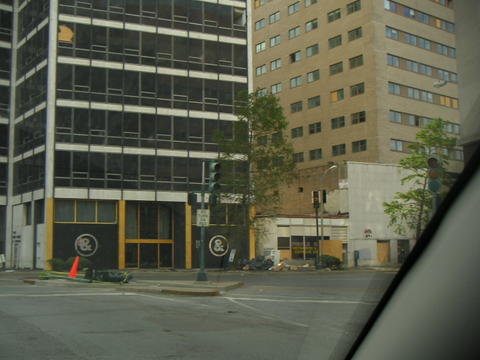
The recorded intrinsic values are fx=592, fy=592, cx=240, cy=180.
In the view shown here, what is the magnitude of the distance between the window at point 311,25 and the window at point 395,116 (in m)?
0.92

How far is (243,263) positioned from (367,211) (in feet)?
53.6

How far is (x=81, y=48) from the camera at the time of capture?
3600cm

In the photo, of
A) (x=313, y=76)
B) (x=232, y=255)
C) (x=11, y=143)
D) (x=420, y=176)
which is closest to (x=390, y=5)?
(x=420, y=176)

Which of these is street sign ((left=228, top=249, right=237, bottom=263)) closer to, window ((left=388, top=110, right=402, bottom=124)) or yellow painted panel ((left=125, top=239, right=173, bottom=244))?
yellow painted panel ((left=125, top=239, right=173, bottom=244))

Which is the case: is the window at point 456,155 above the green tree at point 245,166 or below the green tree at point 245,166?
below

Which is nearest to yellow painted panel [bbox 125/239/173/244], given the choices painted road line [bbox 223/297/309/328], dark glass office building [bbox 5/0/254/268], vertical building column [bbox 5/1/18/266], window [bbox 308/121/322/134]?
dark glass office building [bbox 5/0/254/268]

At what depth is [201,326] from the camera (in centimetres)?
850

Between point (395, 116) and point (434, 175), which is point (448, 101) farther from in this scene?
point (395, 116)

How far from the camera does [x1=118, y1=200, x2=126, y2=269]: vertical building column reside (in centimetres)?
3694

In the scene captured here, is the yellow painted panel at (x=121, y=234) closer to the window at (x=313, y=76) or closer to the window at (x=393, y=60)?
the window at (x=313, y=76)

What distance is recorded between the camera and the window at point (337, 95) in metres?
3.15


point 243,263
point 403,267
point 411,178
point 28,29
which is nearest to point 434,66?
point 411,178

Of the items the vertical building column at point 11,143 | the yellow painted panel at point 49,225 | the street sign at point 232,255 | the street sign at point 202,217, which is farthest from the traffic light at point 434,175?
the yellow painted panel at point 49,225

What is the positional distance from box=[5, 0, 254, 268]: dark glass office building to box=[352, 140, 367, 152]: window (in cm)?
3126
